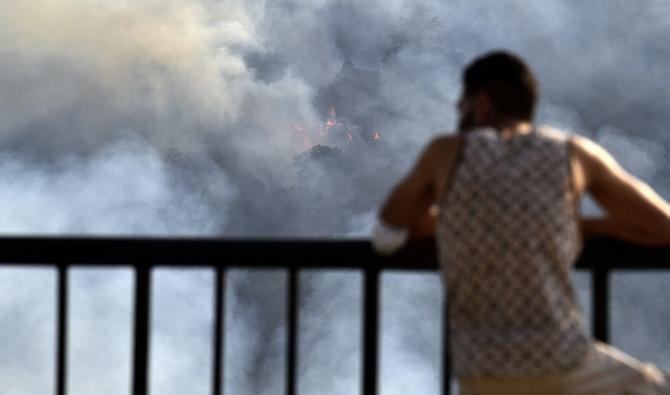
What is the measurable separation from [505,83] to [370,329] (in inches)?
39.3

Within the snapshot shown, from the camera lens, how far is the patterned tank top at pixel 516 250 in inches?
103

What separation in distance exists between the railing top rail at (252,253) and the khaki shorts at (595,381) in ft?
1.06

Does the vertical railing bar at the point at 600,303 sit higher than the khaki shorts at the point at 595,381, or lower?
higher

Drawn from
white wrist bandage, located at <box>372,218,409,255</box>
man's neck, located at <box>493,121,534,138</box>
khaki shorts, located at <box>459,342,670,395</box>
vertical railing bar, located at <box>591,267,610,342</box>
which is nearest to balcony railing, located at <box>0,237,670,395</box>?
vertical railing bar, located at <box>591,267,610,342</box>

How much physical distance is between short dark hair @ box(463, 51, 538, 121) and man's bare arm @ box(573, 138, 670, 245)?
0.18 m

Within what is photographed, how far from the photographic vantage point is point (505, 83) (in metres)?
2.59

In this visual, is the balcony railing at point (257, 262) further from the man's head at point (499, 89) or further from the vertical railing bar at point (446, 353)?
the man's head at point (499, 89)

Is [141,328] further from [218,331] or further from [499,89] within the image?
[499,89]

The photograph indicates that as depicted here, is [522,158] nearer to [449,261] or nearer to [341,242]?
[449,261]

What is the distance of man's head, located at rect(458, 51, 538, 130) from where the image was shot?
259 cm

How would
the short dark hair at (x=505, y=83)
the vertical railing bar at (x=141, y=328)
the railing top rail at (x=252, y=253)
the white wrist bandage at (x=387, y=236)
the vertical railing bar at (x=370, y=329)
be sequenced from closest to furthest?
the short dark hair at (x=505, y=83), the white wrist bandage at (x=387, y=236), the railing top rail at (x=252, y=253), the vertical railing bar at (x=370, y=329), the vertical railing bar at (x=141, y=328)

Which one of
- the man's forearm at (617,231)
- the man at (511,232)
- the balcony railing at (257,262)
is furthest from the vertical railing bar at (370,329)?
the man's forearm at (617,231)

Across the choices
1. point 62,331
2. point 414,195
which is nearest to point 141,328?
point 62,331

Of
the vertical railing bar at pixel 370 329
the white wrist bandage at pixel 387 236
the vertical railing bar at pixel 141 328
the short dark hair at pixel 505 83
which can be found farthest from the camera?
the vertical railing bar at pixel 141 328
